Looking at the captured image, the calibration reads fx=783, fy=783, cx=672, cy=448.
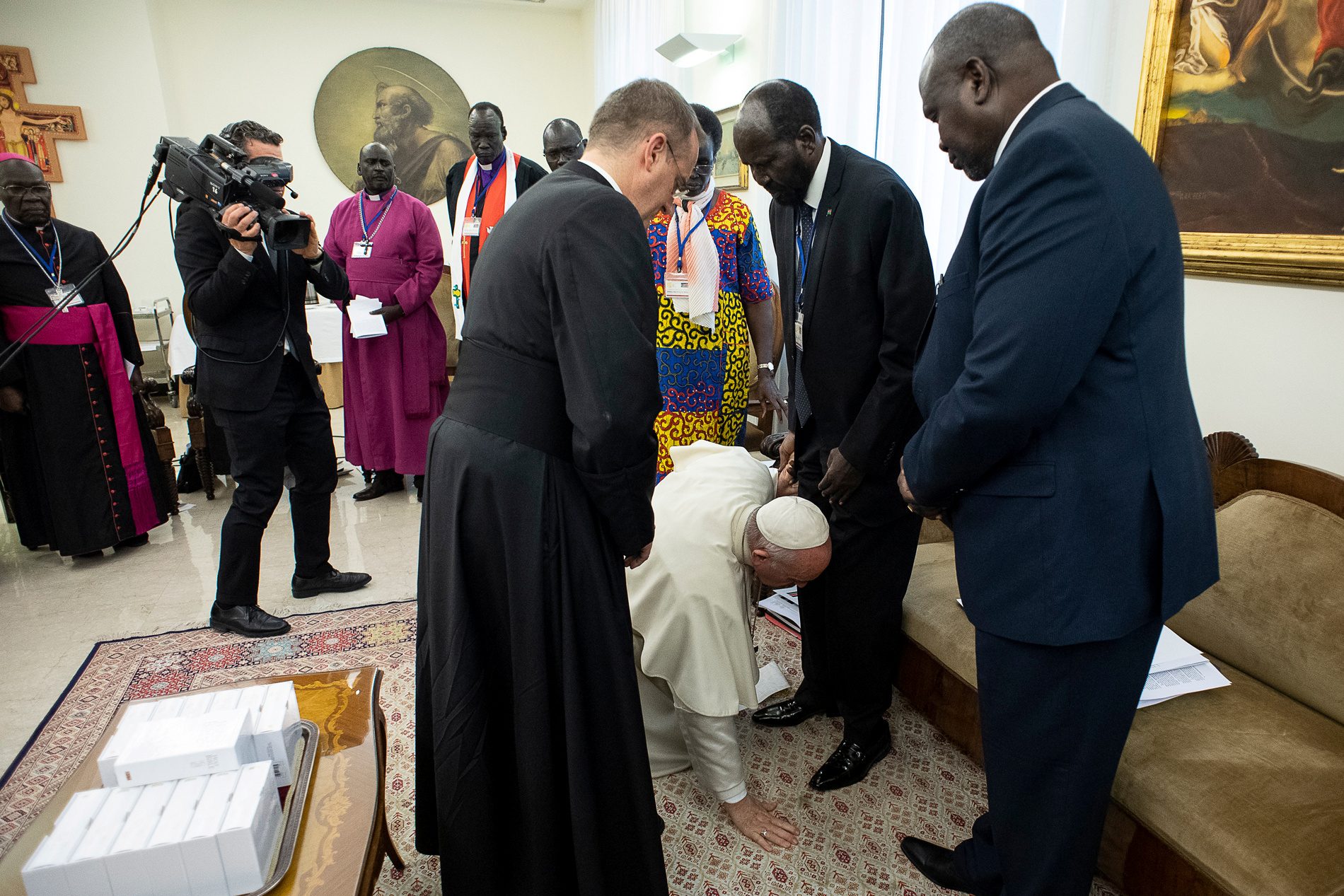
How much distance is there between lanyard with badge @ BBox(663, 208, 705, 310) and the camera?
2.70 metres

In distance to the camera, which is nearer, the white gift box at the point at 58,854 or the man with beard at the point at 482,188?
the white gift box at the point at 58,854

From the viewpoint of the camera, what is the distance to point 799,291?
2.01m

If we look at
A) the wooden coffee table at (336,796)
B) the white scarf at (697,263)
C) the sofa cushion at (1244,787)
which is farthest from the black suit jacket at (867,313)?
the wooden coffee table at (336,796)

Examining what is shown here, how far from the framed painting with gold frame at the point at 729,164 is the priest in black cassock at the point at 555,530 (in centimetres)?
340

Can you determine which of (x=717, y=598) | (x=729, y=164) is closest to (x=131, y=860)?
(x=717, y=598)

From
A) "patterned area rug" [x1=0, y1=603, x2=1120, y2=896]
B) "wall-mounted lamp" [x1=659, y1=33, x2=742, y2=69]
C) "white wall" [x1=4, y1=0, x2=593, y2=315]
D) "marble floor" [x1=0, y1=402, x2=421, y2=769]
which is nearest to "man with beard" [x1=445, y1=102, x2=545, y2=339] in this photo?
"marble floor" [x1=0, y1=402, x2=421, y2=769]

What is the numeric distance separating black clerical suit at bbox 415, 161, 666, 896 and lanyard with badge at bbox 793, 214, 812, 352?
0.67m

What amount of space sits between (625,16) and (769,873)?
6.10m

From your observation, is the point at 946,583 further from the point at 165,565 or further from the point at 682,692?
the point at 165,565

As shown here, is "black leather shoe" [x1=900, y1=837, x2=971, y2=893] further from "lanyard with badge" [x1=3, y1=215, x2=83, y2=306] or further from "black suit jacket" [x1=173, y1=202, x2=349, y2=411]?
"lanyard with badge" [x1=3, y1=215, x2=83, y2=306]

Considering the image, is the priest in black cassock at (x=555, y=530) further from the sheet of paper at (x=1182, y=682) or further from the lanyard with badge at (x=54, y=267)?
the lanyard with badge at (x=54, y=267)

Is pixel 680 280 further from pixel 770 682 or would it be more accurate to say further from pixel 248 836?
pixel 248 836

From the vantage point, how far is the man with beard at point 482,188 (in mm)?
3824

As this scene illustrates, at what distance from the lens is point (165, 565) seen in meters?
3.52
